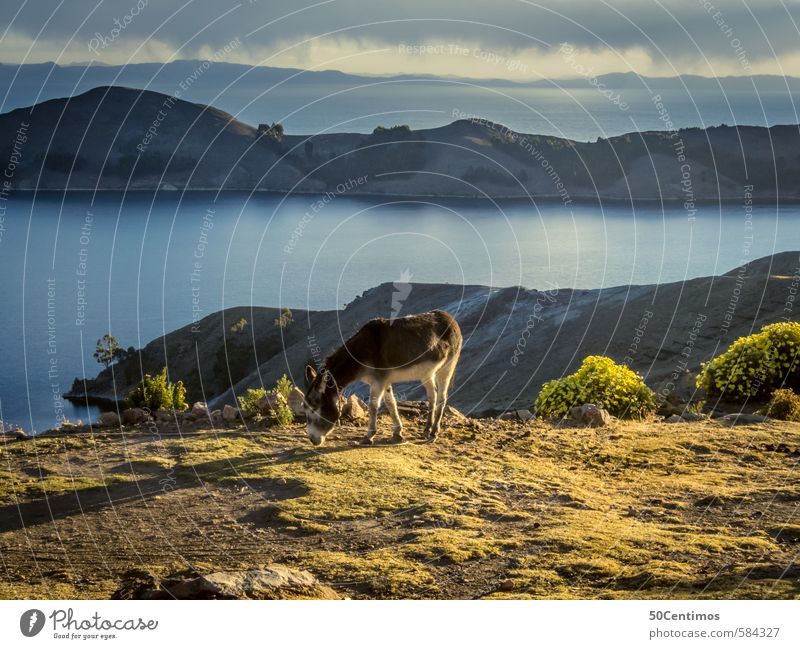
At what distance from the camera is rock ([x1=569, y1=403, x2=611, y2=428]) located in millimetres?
22156

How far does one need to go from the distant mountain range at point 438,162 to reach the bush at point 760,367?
109 meters

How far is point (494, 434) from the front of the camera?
20344 millimetres

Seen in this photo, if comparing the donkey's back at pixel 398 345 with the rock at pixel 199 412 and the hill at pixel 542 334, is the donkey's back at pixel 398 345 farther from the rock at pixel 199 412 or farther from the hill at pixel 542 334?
the hill at pixel 542 334

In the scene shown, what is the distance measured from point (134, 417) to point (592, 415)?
11234 millimetres

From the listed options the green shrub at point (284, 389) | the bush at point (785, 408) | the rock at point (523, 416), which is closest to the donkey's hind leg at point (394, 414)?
the green shrub at point (284, 389)

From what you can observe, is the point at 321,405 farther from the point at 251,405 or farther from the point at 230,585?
the point at 230,585

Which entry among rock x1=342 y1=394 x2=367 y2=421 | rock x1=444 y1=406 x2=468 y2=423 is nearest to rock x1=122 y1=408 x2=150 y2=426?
rock x1=342 y1=394 x2=367 y2=421

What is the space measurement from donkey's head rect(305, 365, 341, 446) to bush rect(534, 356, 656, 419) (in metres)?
8.05

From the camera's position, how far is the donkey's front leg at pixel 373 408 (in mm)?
17953

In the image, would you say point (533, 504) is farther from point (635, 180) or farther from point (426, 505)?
point (635, 180)

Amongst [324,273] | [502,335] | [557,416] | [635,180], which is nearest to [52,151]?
[324,273]

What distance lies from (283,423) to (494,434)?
4.89 m

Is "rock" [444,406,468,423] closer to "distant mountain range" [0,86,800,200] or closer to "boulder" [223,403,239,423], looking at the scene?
"boulder" [223,403,239,423]

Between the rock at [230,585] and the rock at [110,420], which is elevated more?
the rock at [110,420]
